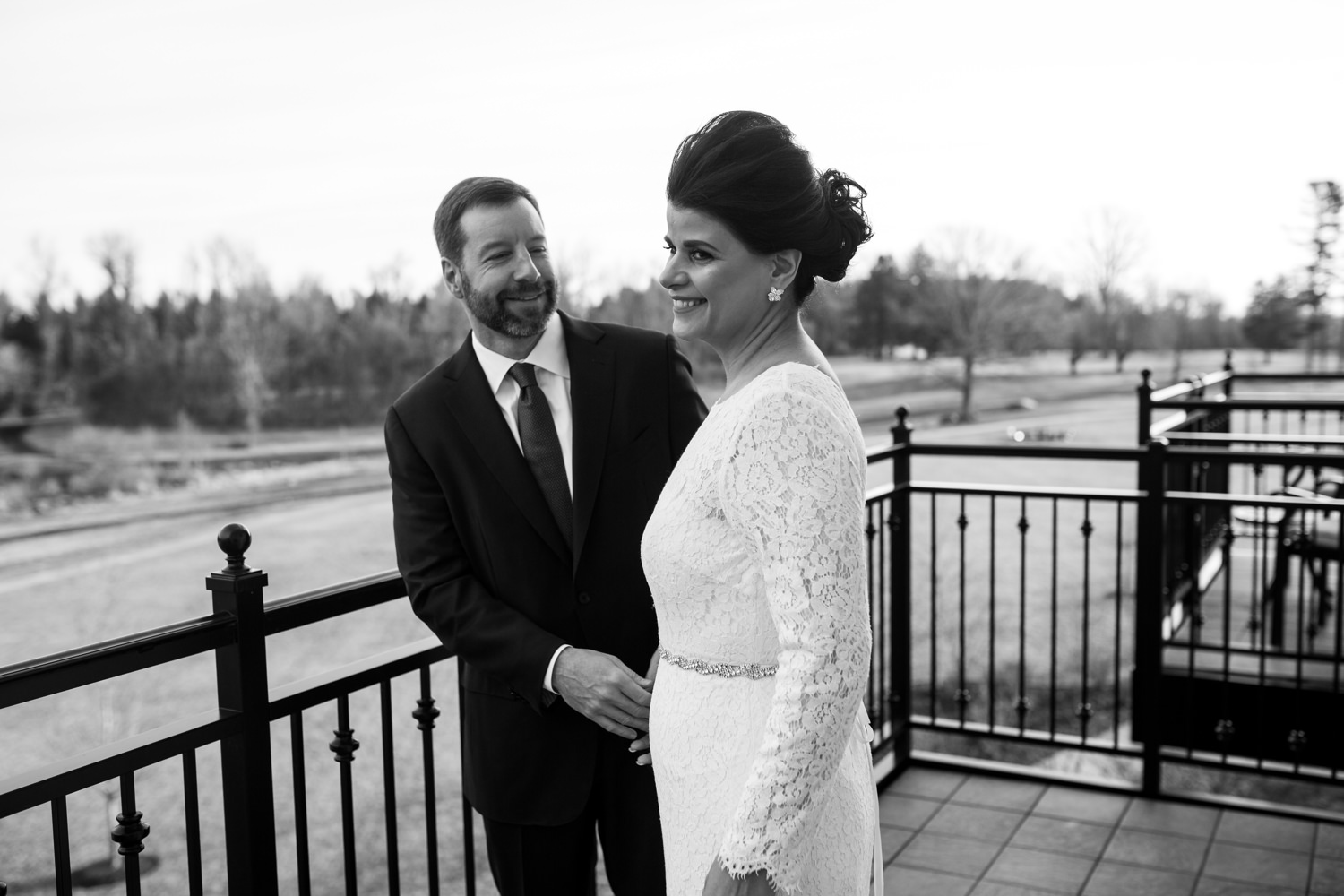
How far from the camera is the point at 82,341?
89.5ft

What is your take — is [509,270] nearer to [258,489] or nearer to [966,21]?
[258,489]

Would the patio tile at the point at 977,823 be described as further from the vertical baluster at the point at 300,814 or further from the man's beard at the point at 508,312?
the man's beard at the point at 508,312

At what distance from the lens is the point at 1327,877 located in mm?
2564

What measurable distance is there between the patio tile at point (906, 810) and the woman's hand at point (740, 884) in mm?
2112

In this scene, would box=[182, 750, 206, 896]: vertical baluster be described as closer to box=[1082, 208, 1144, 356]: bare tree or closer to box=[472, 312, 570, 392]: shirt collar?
box=[472, 312, 570, 392]: shirt collar

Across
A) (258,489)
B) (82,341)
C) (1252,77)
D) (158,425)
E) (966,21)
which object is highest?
(966,21)

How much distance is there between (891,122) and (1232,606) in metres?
31.5

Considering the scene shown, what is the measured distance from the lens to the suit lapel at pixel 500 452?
151 cm

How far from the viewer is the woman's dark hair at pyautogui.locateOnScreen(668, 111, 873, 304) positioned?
1014 millimetres

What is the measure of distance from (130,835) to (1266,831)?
109 inches

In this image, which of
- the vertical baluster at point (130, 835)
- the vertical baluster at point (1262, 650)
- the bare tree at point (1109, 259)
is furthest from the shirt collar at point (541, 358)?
the bare tree at point (1109, 259)

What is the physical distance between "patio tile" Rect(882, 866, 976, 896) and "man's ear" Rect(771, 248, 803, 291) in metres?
1.93

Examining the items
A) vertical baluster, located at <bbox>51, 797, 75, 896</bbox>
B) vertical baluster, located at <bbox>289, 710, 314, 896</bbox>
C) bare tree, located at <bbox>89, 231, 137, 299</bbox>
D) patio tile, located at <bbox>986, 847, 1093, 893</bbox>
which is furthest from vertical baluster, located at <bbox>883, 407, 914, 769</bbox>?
bare tree, located at <bbox>89, 231, 137, 299</bbox>

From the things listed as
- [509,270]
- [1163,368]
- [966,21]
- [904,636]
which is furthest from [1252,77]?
[509,270]
